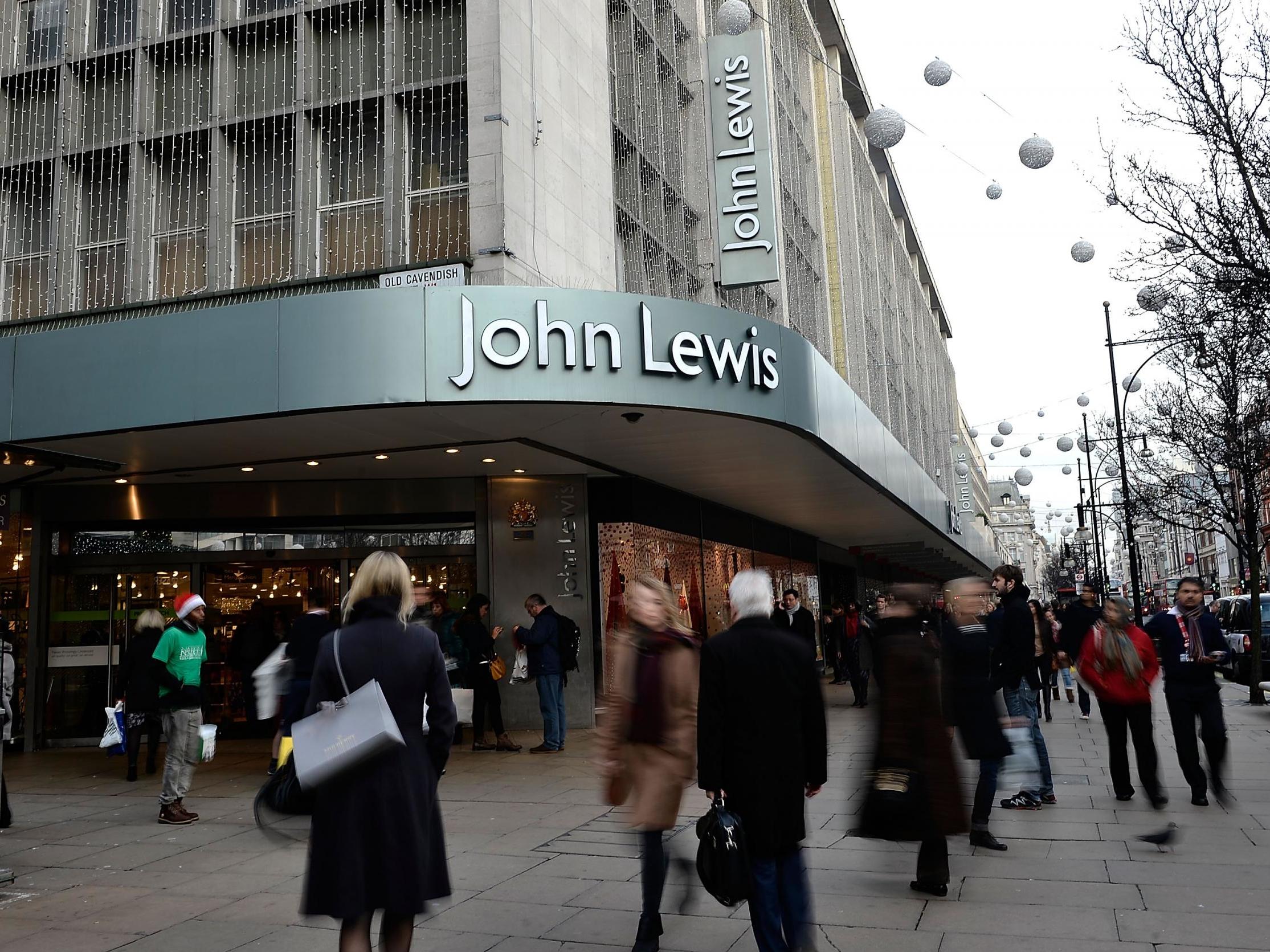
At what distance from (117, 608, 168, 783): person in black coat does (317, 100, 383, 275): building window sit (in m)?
4.65

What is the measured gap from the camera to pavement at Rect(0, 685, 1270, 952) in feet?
16.7

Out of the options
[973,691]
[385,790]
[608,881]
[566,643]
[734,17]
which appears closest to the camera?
[385,790]

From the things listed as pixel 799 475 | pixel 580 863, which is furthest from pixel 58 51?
pixel 580 863

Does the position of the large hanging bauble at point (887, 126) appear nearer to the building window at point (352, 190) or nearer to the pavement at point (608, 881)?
the building window at point (352, 190)

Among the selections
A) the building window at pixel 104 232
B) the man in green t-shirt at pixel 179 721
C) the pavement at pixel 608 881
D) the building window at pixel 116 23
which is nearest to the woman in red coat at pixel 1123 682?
the pavement at pixel 608 881

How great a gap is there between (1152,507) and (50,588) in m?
27.1

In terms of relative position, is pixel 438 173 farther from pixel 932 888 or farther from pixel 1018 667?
pixel 932 888

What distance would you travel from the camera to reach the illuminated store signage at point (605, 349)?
9.56m


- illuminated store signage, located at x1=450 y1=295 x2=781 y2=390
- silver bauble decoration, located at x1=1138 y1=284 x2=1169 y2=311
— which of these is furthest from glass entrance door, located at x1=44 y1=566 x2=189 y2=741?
silver bauble decoration, located at x1=1138 y1=284 x2=1169 y2=311

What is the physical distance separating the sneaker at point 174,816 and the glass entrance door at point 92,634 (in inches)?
243

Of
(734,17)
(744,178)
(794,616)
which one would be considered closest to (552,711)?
(794,616)

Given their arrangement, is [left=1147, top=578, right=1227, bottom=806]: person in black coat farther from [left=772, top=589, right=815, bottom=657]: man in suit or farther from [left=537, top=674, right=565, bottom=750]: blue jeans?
[left=772, top=589, right=815, bottom=657]: man in suit

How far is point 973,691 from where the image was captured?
666cm

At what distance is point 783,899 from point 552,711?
829 cm
